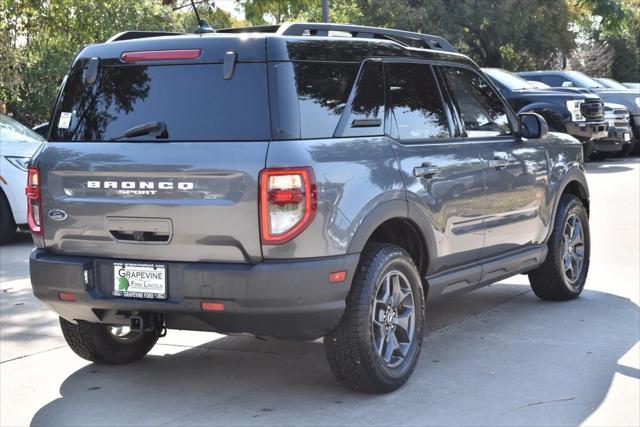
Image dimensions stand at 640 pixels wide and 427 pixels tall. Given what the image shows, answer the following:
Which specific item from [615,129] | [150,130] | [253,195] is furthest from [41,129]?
[615,129]

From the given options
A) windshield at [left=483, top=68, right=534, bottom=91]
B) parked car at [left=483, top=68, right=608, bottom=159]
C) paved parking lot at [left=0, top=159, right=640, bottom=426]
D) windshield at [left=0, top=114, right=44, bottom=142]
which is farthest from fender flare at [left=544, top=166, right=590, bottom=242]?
windshield at [left=483, top=68, right=534, bottom=91]

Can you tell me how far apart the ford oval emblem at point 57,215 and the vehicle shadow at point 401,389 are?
97 centimetres

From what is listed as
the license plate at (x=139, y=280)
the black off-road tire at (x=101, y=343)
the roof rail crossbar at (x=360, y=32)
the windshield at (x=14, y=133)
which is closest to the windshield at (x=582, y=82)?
the windshield at (x=14, y=133)

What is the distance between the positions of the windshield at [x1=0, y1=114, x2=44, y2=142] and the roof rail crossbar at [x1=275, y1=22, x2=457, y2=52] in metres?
7.09

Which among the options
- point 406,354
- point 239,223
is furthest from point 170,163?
point 406,354

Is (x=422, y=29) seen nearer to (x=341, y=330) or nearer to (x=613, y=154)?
(x=613, y=154)

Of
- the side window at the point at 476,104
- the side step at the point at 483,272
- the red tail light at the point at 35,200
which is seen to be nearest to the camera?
the red tail light at the point at 35,200

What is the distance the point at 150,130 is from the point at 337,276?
1228mm

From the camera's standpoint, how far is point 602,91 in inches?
892

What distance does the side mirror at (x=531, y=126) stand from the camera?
7184 mm

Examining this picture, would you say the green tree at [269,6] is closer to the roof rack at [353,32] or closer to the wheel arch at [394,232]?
the roof rack at [353,32]

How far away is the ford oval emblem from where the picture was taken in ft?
17.8

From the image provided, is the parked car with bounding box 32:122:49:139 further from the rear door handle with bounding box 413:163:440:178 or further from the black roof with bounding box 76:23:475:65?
the rear door handle with bounding box 413:163:440:178

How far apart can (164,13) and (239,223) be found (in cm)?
2001
